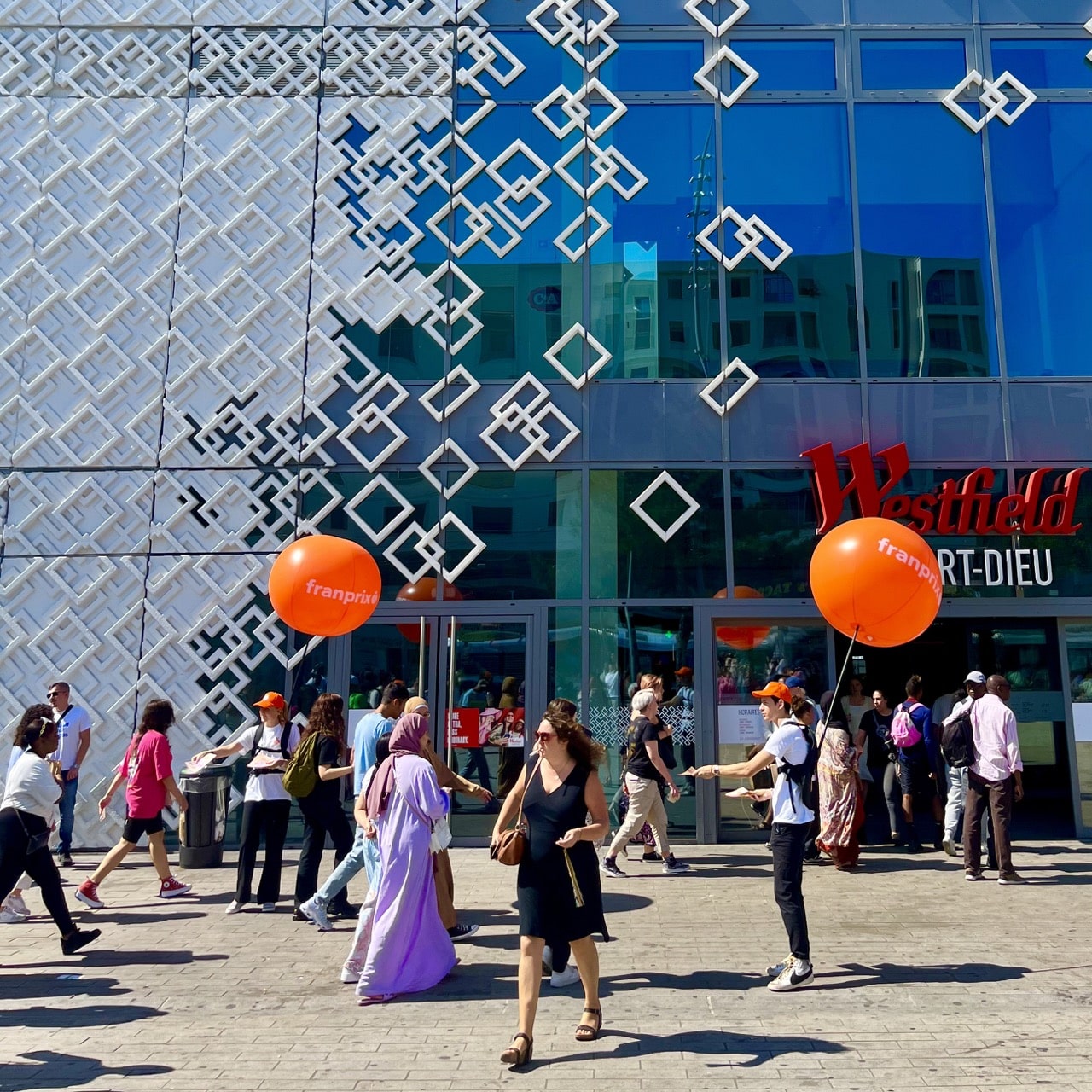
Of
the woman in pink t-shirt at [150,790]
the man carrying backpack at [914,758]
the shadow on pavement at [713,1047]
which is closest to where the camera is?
the shadow on pavement at [713,1047]

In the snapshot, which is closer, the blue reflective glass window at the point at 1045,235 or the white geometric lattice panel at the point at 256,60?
the blue reflective glass window at the point at 1045,235

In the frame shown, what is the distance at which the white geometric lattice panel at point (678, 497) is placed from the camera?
38.5ft

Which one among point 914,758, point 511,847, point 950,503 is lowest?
point 511,847

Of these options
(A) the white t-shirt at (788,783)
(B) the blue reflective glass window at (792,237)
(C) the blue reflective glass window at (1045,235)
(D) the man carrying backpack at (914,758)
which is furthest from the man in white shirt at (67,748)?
(C) the blue reflective glass window at (1045,235)

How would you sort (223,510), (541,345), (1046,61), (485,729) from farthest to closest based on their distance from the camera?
(1046,61) < (541,345) < (223,510) < (485,729)

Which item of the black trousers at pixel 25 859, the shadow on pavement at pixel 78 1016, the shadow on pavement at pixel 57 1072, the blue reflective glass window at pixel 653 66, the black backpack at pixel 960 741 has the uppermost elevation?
the blue reflective glass window at pixel 653 66

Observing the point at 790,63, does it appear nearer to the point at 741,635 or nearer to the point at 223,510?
the point at 741,635

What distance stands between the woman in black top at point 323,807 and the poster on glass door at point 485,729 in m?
3.13

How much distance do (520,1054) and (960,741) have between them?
21.4 feet

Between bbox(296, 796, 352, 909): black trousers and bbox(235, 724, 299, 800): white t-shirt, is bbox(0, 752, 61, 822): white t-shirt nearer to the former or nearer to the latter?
bbox(235, 724, 299, 800): white t-shirt

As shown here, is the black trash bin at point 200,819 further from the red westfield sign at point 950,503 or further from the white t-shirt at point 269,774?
the red westfield sign at point 950,503

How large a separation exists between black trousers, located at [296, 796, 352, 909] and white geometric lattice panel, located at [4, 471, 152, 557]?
4846 millimetres

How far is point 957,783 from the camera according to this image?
10.6m

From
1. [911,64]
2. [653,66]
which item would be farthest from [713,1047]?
[911,64]
